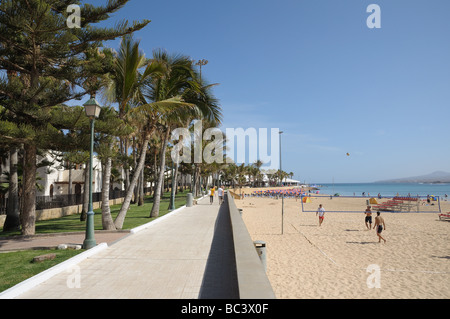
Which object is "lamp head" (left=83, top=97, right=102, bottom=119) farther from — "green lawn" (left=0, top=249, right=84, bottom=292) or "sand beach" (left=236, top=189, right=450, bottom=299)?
"sand beach" (left=236, top=189, right=450, bottom=299)

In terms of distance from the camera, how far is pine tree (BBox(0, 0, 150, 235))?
26.1ft

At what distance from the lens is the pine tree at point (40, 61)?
26.1ft

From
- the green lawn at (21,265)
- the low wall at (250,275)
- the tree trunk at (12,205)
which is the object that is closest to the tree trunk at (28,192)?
the green lawn at (21,265)

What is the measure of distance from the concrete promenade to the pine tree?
13.8 feet

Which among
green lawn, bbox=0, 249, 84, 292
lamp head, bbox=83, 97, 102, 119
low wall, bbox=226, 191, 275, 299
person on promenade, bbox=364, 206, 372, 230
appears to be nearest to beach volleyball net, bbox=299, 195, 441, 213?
person on promenade, bbox=364, 206, 372, 230

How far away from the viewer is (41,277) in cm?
502

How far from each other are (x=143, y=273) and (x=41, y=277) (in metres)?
1.74

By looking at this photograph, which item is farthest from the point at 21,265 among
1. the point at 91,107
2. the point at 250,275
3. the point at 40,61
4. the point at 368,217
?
the point at 368,217

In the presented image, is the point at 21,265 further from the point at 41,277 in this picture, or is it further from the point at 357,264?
the point at 357,264

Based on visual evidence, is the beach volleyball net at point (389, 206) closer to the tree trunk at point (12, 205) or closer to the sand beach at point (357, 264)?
the sand beach at point (357, 264)

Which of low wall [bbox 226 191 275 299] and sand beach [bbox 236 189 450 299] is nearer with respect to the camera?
low wall [bbox 226 191 275 299]
